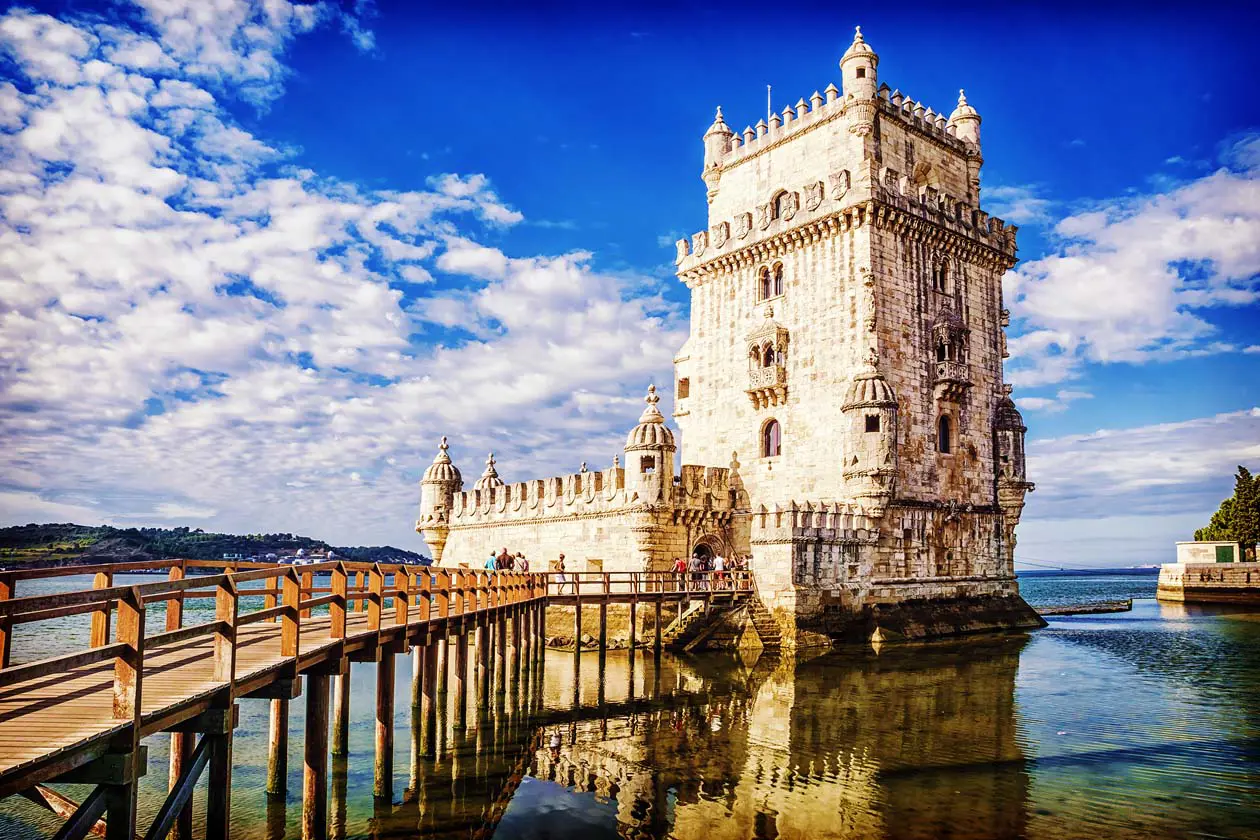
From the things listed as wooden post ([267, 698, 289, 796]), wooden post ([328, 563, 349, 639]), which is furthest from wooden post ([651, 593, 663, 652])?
wooden post ([328, 563, 349, 639])

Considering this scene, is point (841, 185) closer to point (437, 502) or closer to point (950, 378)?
point (950, 378)

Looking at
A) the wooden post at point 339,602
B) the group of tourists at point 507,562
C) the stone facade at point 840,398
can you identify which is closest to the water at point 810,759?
A: the wooden post at point 339,602

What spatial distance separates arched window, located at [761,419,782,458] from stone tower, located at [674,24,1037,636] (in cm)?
11

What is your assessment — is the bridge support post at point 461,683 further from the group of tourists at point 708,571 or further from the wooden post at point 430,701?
Result: the group of tourists at point 708,571

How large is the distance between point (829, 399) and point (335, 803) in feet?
76.7

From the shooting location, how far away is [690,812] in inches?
497

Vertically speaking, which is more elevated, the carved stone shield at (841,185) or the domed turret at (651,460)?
the carved stone shield at (841,185)

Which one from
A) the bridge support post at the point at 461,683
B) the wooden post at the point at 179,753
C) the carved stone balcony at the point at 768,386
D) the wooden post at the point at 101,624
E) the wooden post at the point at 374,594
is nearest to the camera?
the wooden post at the point at 101,624

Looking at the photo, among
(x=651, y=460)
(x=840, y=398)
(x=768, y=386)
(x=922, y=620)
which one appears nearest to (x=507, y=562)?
(x=651, y=460)

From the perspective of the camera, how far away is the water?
12266 mm

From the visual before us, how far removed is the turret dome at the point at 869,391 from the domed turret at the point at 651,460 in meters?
6.30

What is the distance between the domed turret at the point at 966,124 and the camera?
3916 centimetres

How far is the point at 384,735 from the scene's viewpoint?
13.3 metres

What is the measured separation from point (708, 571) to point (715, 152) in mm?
18688
